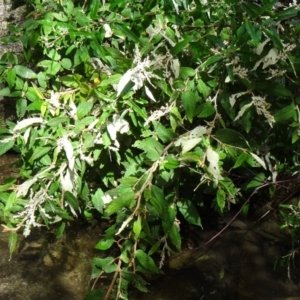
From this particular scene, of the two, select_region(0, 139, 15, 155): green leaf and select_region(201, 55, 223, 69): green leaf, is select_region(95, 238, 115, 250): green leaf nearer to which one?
select_region(0, 139, 15, 155): green leaf

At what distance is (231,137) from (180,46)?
39 centimetres

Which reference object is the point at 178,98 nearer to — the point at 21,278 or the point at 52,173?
the point at 52,173

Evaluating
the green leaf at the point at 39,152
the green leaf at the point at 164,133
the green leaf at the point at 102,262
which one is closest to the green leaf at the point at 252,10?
the green leaf at the point at 164,133

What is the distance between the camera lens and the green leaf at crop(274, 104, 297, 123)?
2.07 m

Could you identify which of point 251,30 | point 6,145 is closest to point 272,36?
point 251,30

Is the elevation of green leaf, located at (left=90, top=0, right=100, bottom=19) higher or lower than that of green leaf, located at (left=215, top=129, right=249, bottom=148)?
higher

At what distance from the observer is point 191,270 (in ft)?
8.04

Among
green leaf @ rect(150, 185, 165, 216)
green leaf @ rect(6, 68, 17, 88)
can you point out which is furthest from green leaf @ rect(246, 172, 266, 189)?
green leaf @ rect(6, 68, 17, 88)

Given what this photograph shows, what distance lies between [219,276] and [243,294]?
142mm

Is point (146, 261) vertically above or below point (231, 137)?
below

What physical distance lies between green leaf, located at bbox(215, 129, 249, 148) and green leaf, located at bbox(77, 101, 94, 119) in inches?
20.2

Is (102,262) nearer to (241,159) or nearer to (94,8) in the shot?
(241,159)

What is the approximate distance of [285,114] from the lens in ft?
6.81

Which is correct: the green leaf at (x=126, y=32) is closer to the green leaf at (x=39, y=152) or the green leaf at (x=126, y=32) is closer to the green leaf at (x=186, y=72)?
the green leaf at (x=186, y=72)
